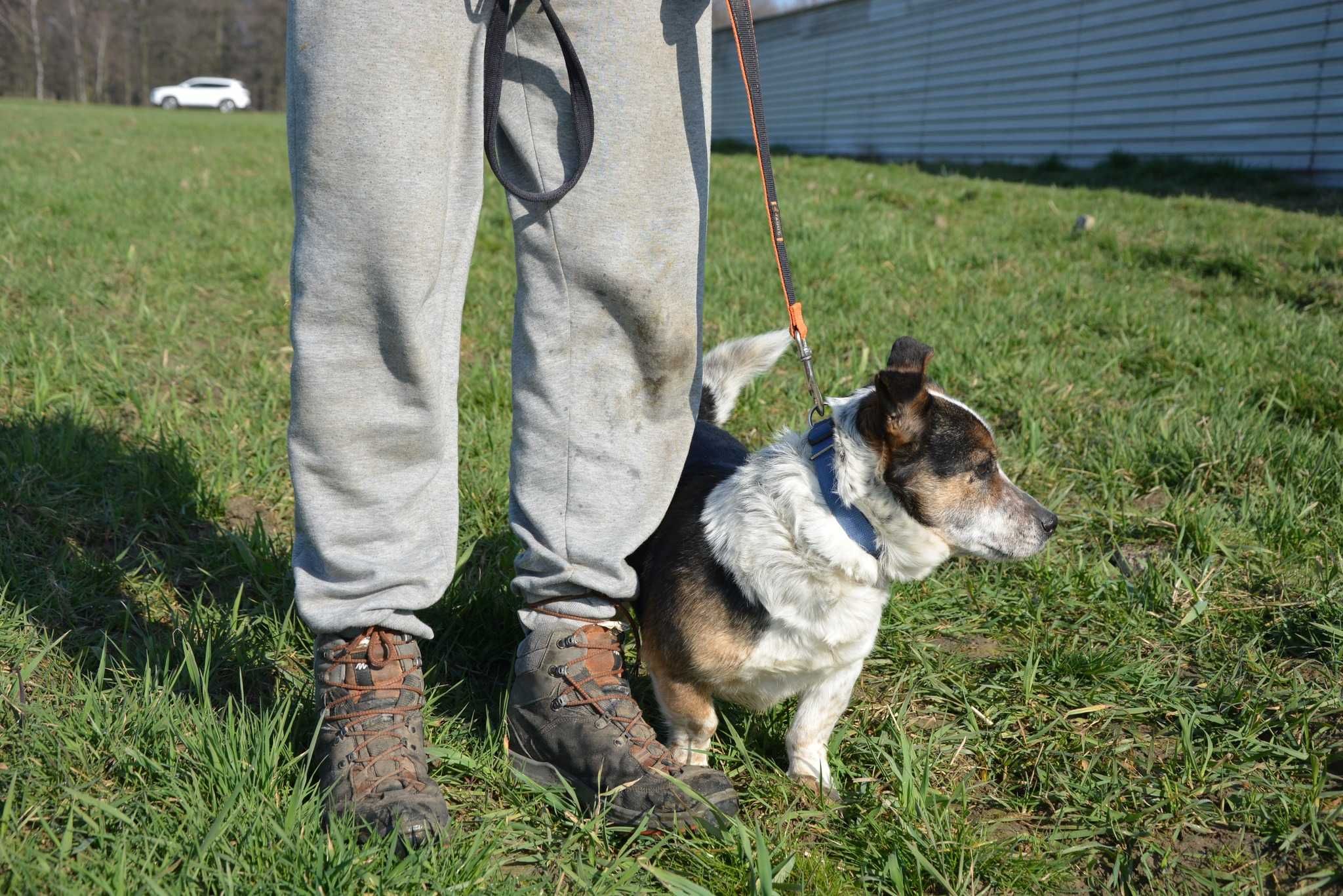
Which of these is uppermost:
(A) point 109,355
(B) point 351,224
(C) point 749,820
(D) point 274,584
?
(B) point 351,224

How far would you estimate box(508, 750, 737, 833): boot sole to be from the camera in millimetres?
1782

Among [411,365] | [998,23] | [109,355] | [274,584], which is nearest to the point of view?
[411,365]

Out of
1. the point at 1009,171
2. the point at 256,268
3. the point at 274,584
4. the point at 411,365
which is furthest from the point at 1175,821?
the point at 1009,171

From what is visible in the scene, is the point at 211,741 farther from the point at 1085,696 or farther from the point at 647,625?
the point at 1085,696

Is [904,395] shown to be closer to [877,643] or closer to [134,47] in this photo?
[877,643]

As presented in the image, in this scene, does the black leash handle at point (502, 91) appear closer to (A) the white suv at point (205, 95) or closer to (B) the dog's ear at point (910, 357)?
(B) the dog's ear at point (910, 357)

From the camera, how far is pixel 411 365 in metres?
1.69

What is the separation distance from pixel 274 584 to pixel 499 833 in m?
1.10

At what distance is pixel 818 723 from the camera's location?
80.6 inches

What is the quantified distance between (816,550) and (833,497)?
132 millimetres

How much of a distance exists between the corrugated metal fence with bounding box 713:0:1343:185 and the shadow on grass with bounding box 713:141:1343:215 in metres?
0.51

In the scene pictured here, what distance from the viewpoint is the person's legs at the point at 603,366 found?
1.77 meters

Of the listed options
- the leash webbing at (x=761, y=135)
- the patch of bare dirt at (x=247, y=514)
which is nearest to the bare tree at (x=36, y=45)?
the patch of bare dirt at (x=247, y=514)

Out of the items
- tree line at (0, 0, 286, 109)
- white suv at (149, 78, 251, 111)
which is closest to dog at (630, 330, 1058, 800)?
white suv at (149, 78, 251, 111)
